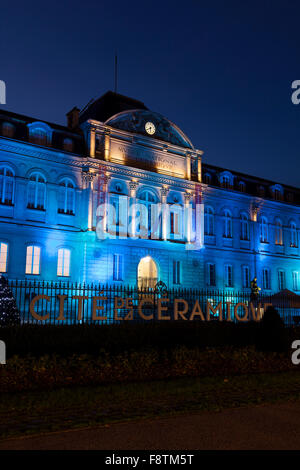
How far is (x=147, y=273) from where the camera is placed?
31.9 meters

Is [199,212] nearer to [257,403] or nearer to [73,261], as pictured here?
[73,261]

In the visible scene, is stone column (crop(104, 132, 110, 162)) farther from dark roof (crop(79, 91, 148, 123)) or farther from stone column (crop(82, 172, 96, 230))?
dark roof (crop(79, 91, 148, 123))

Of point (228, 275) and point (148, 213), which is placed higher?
point (148, 213)

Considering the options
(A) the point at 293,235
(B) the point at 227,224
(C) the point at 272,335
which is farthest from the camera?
(A) the point at 293,235

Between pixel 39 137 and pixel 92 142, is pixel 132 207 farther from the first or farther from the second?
pixel 39 137

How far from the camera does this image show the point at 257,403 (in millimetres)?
8828

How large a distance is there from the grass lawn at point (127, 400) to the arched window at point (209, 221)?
25.0 meters

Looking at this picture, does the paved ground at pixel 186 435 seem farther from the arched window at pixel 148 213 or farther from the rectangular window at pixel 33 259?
the arched window at pixel 148 213

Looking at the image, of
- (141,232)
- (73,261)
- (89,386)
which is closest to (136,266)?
(141,232)

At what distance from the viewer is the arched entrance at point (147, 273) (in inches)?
1231

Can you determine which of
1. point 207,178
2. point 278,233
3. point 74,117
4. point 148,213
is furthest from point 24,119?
point 278,233

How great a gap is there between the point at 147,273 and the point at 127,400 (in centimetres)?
2299

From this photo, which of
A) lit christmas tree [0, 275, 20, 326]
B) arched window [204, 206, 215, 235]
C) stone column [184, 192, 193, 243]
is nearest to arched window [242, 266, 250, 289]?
arched window [204, 206, 215, 235]

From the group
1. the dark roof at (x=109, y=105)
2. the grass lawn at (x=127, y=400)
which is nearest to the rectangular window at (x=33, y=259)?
the dark roof at (x=109, y=105)
